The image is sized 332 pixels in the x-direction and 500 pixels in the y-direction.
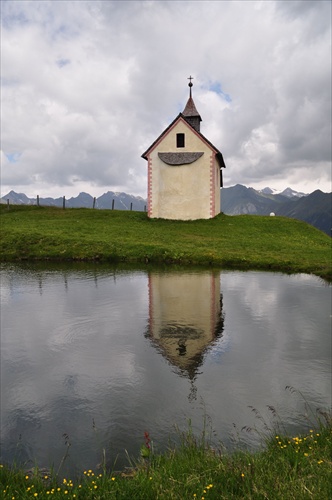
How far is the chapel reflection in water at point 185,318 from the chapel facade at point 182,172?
2397cm

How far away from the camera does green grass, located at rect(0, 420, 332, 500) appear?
4.58 meters

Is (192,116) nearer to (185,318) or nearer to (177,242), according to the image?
(177,242)

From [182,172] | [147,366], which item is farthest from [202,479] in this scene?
[182,172]

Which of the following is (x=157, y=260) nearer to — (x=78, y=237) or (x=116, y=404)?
(x=78, y=237)

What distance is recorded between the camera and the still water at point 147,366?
6.80 metres

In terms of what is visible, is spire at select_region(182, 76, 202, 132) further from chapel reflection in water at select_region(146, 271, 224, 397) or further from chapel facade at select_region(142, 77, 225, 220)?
chapel reflection in water at select_region(146, 271, 224, 397)

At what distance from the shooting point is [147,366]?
955 centimetres

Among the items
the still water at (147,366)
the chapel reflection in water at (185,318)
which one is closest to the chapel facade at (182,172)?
the chapel reflection in water at (185,318)

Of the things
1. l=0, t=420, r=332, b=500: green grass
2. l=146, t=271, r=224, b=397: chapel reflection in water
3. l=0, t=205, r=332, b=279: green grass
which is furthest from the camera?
l=0, t=205, r=332, b=279: green grass

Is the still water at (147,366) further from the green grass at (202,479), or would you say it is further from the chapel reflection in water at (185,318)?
the green grass at (202,479)

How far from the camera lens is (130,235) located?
3453cm

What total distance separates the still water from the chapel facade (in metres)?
27.4

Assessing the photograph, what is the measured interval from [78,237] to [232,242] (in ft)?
42.6

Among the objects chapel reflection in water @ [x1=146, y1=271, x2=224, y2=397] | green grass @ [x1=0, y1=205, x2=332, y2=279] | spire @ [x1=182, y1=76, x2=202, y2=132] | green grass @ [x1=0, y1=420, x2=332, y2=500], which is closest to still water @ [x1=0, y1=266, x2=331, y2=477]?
chapel reflection in water @ [x1=146, y1=271, x2=224, y2=397]
